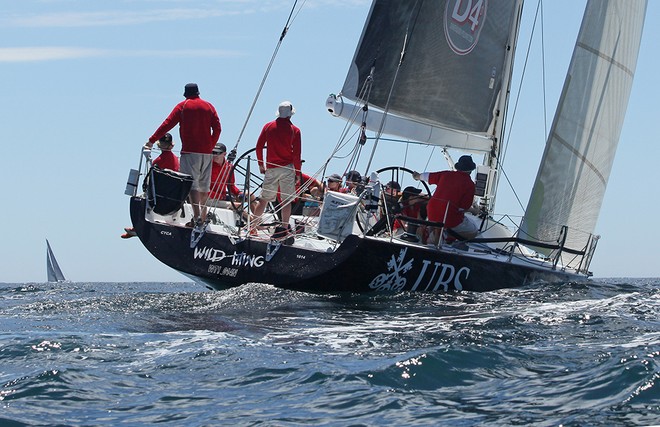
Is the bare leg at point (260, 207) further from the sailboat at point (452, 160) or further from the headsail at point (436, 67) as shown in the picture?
the headsail at point (436, 67)

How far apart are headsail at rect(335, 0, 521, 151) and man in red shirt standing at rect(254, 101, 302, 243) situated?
56.5 inches

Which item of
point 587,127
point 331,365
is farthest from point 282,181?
point 331,365

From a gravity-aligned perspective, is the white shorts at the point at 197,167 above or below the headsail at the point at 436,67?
below

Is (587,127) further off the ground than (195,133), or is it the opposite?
(587,127)

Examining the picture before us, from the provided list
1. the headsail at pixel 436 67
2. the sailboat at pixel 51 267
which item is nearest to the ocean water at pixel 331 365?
the headsail at pixel 436 67

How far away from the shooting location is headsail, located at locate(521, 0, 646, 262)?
12672 millimetres

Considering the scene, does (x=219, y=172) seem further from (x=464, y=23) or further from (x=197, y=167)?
(x=464, y=23)

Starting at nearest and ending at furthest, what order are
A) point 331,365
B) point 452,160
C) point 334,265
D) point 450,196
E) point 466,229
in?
point 331,365
point 334,265
point 450,196
point 466,229
point 452,160

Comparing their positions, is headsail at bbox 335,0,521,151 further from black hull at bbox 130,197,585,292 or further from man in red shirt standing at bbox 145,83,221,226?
black hull at bbox 130,197,585,292

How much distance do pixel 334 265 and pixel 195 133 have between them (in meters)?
2.35

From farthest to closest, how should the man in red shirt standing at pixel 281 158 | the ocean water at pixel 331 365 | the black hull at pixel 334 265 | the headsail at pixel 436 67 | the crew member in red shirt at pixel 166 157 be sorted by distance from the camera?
the headsail at pixel 436 67 < the crew member in red shirt at pixel 166 157 < the man in red shirt standing at pixel 281 158 < the black hull at pixel 334 265 < the ocean water at pixel 331 365

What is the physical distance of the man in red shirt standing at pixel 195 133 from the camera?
1118 cm

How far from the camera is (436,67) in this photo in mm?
13344

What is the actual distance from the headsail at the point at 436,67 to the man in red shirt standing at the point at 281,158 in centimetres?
144
